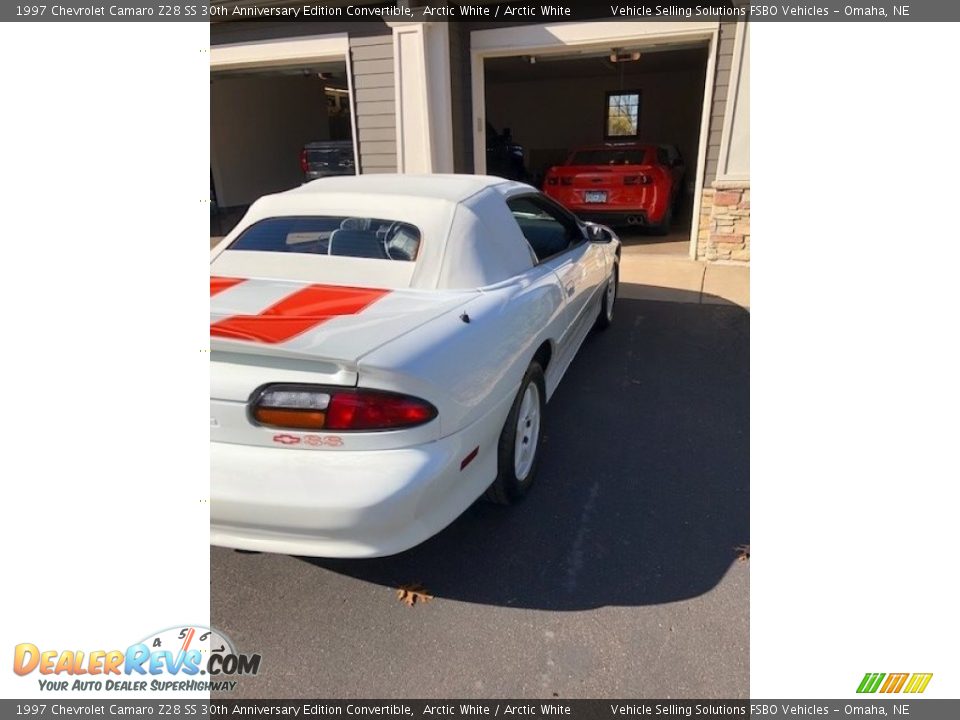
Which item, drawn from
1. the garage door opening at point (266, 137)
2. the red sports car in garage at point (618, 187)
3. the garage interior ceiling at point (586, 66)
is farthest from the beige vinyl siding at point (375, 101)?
the garage interior ceiling at point (586, 66)

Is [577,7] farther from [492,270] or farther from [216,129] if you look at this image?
[216,129]

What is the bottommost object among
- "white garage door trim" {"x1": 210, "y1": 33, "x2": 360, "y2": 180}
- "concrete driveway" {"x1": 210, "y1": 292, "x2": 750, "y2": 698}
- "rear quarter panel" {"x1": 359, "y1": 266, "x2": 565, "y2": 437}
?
"concrete driveway" {"x1": 210, "y1": 292, "x2": 750, "y2": 698}

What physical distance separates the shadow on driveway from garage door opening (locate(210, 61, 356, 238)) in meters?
8.01

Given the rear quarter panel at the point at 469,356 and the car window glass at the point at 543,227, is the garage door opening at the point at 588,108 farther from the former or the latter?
the rear quarter panel at the point at 469,356

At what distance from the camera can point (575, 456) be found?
307 cm

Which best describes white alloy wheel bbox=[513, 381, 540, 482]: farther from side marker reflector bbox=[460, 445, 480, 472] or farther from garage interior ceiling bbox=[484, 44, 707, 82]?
garage interior ceiling bbox=[484, 44, 707, 82]

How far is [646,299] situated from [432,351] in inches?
178

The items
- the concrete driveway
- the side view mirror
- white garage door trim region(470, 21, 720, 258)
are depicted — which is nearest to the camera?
the concrete driveway

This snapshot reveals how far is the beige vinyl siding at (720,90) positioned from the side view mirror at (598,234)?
322cm

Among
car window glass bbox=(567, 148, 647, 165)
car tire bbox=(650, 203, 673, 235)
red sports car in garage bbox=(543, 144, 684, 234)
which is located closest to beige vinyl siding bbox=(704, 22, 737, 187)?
red sports car in garage bbox=(543, 144, 684, 234)

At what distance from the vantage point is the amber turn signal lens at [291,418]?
179 centimetres

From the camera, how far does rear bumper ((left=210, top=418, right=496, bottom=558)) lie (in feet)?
5.76

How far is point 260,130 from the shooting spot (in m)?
12.9

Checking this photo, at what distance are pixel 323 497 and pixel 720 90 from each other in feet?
23.1
